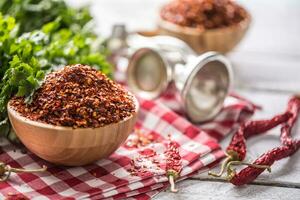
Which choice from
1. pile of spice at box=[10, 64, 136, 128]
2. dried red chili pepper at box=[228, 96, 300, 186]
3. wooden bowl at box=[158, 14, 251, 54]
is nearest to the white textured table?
dried red chili pepper at box=[228, 96, 300, 186]

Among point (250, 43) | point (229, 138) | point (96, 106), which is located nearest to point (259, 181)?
point (229, 138)

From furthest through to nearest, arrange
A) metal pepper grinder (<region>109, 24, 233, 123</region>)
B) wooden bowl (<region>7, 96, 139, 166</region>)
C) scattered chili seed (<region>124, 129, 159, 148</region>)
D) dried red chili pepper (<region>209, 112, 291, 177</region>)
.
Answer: metal pepper grinder (<region>109, 24, 233, 123</region>) → scattered chili seed (<region>124, 129, 159, 148</region>) → dried red chili pepper (<region>209, 112, 291, 177</region>) → wooden bowl (<region>7, 96, 139, 166</region>)

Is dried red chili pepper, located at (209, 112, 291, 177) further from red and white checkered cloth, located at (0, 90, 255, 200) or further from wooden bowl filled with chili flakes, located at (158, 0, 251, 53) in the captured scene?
wooden bowl filled with chili flakes, located at (158, 0, 251, 53)

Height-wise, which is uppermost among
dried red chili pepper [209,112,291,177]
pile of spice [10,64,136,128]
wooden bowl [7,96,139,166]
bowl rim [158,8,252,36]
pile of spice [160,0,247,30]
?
pile of spice [160,0,247,30]

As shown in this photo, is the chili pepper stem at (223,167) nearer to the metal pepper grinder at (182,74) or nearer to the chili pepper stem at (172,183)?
the chili pepper stem at (172,183)

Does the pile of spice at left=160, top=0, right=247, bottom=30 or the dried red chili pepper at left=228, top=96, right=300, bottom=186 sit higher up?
the pile of spice at left=160, top=0, right=247, bottom=30

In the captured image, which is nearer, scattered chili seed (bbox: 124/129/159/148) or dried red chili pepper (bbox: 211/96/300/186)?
dried red chili pepper (bbox: 211/96/300/186)

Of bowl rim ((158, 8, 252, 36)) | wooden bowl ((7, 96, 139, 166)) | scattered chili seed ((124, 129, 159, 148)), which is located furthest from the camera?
bowl rim ((158, 8, 252, 36))

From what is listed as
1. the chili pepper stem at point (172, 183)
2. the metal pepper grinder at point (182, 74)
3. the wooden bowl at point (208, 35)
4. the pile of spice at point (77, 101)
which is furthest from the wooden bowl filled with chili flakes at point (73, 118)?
the wooden bowl at point (208, 35)
